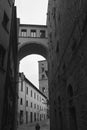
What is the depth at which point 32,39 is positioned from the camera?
21.3 metres

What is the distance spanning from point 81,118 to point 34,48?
59.6ft

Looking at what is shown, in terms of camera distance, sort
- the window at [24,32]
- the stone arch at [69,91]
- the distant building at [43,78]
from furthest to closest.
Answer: the distant building at [43,78], the window at [24,32], the stone arch at [69,91]

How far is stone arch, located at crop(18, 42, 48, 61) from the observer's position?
21.0m

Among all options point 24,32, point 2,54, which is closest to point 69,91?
point 2,54

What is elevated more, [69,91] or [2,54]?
[2,54]

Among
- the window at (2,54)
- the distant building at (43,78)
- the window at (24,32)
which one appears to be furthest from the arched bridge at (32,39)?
the distant building at (43,78)

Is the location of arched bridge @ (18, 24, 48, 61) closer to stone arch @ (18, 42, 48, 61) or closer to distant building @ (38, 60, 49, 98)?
stone arch @ (18, 42, 48, 61)

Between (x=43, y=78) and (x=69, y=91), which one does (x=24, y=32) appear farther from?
(x=43, y=78)

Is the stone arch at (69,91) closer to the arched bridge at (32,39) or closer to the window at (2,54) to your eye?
the window at (2,54)

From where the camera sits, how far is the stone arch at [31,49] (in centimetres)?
2101

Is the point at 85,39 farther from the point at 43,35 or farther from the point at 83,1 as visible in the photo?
the point at 43,35

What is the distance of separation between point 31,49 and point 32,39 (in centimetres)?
195

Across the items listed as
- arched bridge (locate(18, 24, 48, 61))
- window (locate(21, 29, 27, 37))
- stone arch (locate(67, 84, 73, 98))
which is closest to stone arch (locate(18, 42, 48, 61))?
arched bridge (locate(18, 24, 48, 61))

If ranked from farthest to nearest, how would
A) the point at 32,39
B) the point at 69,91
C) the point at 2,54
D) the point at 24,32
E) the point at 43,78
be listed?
1. the point at 43,78
2. the point at 24,32
3. the point at 32,39
4. the point at 2,54
5. the point at 69,91
